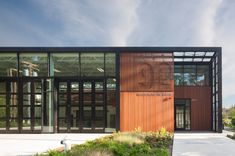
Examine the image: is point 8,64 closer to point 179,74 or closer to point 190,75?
point 179,74

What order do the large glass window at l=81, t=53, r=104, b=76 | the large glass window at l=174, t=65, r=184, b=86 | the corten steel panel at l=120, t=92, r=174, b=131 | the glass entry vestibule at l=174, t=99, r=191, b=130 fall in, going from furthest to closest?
the large glass window at l=174, t=65, r=184, b=86, the glass entry vestibule at l=174, t=99, r=191, b=130, the large glass window at l=81, t=53, r=104, b=76, the corten steel panel at l=120, t=92, r=174, b=131

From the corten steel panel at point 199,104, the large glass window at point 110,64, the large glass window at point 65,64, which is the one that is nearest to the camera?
the large glass window at point 110,64

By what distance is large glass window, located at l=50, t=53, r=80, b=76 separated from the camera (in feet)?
84.3

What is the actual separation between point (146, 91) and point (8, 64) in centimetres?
984

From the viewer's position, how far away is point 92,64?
84.2 ft

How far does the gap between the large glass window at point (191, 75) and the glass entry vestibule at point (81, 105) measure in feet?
22.1

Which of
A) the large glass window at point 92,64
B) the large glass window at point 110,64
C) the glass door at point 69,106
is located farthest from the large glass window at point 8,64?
the large glass window at point 110,64

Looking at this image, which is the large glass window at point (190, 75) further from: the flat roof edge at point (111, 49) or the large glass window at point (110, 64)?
the large glass window at point (110, 64)

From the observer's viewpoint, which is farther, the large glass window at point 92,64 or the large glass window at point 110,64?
the large glass window at point 92,64

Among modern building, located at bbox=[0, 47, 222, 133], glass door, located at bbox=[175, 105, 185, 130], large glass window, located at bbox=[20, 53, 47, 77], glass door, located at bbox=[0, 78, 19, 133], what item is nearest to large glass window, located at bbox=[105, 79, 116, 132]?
modern building, located at bbox=[0, 47, 222, 133]

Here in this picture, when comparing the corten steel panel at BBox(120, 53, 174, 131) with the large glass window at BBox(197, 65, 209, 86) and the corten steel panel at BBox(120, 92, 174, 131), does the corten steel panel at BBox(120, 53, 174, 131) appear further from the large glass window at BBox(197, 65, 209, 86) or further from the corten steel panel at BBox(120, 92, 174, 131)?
the large glass window at BBox(197, 65, 209, 86)

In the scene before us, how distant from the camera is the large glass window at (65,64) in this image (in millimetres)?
25703

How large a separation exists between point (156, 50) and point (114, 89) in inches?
156

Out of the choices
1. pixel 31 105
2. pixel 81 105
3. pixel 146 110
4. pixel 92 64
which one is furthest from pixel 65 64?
pixel 146 110
